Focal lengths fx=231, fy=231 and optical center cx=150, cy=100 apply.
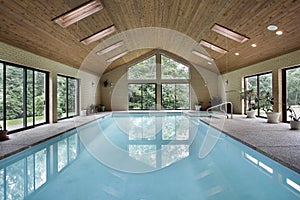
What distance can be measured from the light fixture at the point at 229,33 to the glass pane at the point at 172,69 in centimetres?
716

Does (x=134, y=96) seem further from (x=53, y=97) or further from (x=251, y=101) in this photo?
(x=251, y=101)

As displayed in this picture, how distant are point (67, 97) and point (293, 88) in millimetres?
8592

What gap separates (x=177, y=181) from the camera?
319 centimetres

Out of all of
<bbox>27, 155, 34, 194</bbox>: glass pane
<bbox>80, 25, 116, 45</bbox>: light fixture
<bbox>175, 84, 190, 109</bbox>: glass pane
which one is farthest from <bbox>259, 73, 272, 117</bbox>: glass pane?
<bbox>27, 155, 34, 194</bbox>: glass pane

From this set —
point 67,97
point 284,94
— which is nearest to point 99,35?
point 67,97

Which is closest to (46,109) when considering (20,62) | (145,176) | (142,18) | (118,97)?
(20,62)

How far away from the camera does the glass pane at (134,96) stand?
14648mm

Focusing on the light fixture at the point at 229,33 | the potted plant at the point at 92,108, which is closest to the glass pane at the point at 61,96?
the potted plant at the point at 92,108

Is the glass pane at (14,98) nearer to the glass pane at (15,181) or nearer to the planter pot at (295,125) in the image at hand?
the glass pane at (15,181)

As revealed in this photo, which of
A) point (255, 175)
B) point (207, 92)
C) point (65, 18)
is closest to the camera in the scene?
point (255, 175)

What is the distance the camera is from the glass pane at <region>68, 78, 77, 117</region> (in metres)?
10.2

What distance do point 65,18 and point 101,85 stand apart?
29.8ft

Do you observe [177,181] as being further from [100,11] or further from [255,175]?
[100,11]

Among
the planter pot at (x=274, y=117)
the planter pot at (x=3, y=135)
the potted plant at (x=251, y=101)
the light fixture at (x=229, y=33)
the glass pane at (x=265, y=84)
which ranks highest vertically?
the light fixture at (x=229, y=33)
